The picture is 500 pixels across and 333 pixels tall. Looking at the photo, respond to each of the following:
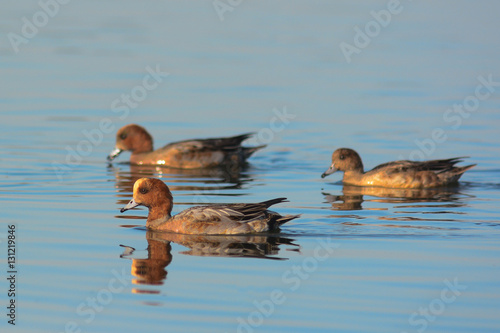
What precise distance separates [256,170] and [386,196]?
330 centimetres

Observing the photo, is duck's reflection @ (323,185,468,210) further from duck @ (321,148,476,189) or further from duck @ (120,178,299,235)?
duck @ (120,178,299,235)

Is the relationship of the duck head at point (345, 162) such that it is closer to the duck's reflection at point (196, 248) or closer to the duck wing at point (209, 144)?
the duck wing at point (209, 144)

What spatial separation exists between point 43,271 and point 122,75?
1488cm

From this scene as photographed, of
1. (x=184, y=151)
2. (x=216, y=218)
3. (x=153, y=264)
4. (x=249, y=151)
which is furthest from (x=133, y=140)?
(x=153, y=264)

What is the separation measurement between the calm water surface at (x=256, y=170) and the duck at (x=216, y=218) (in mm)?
221

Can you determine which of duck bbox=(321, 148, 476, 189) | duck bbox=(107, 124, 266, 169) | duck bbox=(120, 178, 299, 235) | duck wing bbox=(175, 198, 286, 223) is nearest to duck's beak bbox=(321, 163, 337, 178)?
duck bbox=(321, 148, 476, 189)

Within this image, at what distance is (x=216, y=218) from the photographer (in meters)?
12.4

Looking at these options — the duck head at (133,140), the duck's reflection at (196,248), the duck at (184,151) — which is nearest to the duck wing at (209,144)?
the duck at (184,151)

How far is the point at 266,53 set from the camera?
2803 cm

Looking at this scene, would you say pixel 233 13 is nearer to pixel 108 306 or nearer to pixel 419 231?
pixel 419 231

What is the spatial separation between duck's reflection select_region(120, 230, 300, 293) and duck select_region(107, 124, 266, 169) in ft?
20.8

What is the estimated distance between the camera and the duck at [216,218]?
12359 millimetres

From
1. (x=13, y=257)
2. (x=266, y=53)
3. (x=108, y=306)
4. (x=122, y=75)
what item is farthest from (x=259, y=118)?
(x=108, y=306)

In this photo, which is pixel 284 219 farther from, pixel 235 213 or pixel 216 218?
pixel 216 218
